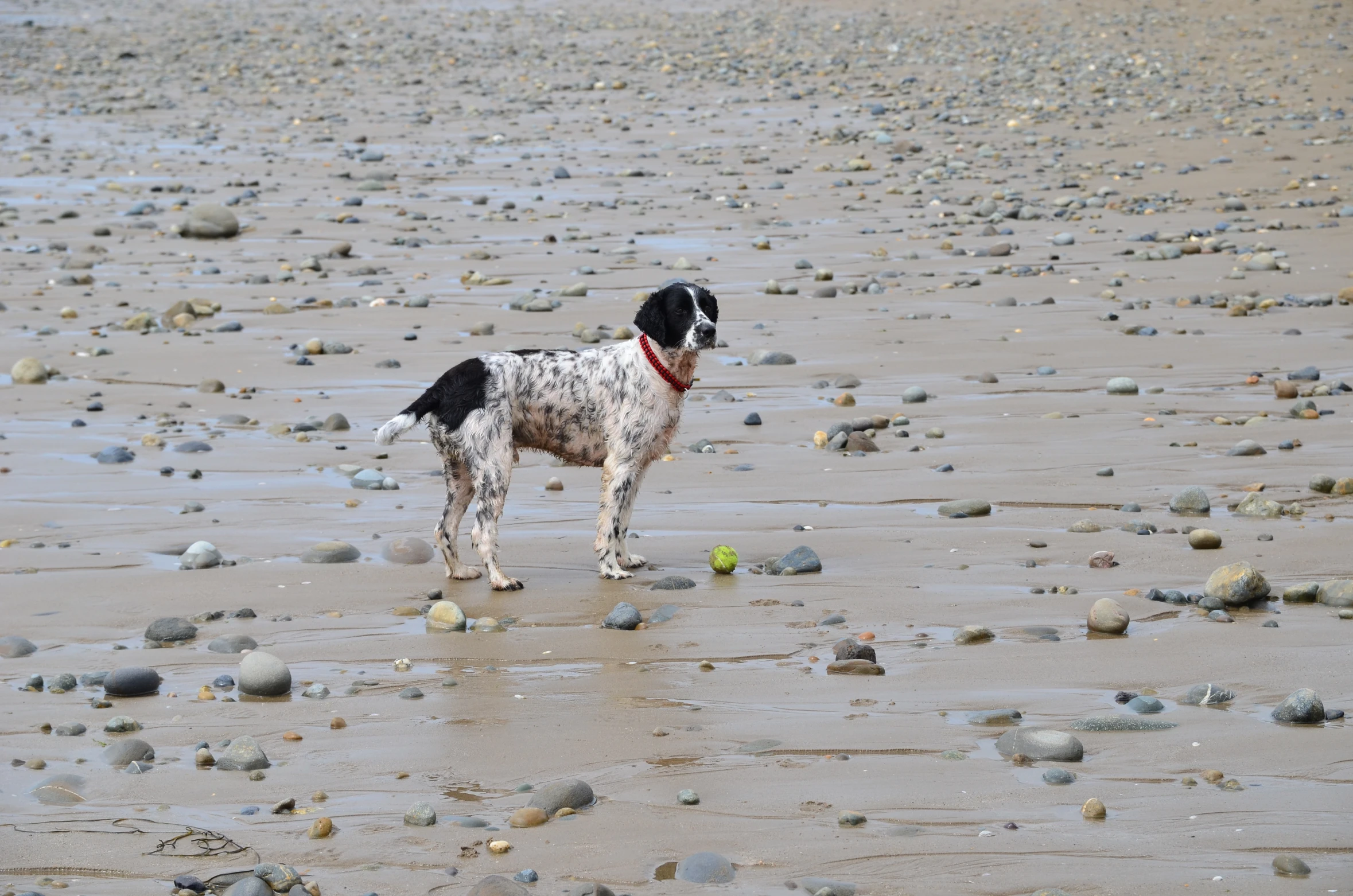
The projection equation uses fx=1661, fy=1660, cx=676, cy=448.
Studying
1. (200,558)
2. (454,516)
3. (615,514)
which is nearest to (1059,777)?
(615,514)

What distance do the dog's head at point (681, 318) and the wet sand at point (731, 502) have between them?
0.89 m

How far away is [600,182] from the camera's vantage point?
56.0 ft

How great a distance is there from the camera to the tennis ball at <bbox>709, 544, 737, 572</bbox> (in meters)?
6.48

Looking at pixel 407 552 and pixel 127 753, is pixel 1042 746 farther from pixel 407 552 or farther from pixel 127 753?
pixel 407 552

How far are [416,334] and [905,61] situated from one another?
48.1 feet

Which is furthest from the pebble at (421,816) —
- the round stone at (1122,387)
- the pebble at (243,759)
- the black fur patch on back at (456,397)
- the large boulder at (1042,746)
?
the round stone at (1122,387)

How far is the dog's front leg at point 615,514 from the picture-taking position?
661 cm

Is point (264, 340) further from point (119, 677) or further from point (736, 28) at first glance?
point (736, 28)

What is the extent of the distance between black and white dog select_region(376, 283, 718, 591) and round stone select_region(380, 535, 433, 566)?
0.62ft

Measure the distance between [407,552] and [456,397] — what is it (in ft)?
2.25

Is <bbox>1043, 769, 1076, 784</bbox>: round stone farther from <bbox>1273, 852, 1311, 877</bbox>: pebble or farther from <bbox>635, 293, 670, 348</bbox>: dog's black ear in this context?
<bbox>635, 293, 670, 348</bbox>: dog's black ear

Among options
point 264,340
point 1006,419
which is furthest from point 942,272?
point 264,340

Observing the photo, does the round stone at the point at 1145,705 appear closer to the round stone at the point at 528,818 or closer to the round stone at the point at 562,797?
the round stone at the point at 562,797

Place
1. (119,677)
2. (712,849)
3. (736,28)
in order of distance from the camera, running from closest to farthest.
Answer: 1. (712,849)
2. (119,677)
3. (736,28)
